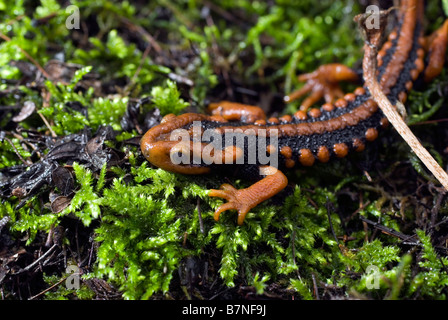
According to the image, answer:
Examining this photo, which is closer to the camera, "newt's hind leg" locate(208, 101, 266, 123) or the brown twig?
the brown twig

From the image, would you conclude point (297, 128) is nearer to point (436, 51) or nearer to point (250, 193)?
point (250, 193)

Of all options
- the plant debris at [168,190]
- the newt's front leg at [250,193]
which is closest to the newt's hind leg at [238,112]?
the plant debris at [168,190]

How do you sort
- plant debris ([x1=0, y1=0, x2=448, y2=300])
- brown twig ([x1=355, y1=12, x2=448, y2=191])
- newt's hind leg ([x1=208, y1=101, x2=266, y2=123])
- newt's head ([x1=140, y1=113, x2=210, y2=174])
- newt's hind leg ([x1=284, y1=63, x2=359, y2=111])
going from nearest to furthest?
1. plant debris ([x1=0, y1=0, x2=448, y2=300])
2. newt's head ([x1=140, y1=113, x2=210, y2=174])
3. brown twig ([x1=355, y1=12, x2=448, y2=191])
4. newt's hind leg ([x1=208, y1=101, x2=266, y2=123])
5. newt's hind leg ([x1=284, y1=63, x2=359, y2=111])

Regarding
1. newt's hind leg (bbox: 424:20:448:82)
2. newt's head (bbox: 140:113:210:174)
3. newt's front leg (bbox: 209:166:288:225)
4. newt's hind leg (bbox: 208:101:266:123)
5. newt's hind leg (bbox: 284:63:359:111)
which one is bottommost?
newt's front leg (bbox: 209:166:288:225)

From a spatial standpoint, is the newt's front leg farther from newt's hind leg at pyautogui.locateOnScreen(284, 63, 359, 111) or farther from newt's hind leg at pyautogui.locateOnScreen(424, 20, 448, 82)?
newt's hind leg at pyautogui.locateOnScreen(424, 20, 448, 82)

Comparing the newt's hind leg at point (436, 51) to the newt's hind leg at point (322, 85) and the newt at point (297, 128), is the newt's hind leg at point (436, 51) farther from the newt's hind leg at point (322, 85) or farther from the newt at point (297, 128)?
the newt's hind leg at point (322, 85)

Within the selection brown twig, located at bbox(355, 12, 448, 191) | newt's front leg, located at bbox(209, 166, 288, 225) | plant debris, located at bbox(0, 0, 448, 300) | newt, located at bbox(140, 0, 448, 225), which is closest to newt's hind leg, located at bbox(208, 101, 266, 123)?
newt, located at bbox(140, 0, 448, 225)
